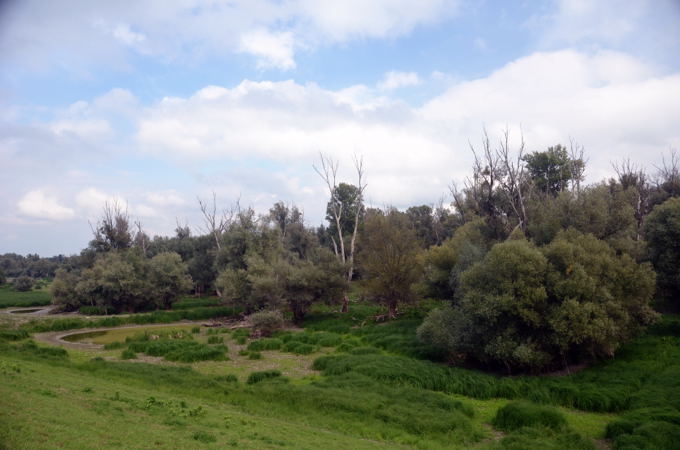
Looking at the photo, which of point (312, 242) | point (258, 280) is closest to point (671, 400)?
point (258, 280)

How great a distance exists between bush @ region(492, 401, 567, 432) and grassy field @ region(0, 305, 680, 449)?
0.04 meters

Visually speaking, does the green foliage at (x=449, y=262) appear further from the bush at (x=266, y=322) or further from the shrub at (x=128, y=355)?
the shrub at (x=128, y=355)

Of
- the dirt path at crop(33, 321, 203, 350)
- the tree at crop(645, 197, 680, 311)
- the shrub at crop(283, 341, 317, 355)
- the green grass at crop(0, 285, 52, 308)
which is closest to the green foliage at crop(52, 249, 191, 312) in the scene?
the dirt path at crop(33, 321, 203, 350)

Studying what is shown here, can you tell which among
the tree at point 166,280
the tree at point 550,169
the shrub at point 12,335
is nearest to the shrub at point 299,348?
the shrub at point 12,335

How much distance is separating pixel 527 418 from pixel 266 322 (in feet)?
77.7

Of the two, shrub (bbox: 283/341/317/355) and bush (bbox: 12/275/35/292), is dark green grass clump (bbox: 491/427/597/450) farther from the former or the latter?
Result: bush (bbox: 12/275/35/292)

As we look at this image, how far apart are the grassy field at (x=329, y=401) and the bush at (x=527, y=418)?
4 centimetres

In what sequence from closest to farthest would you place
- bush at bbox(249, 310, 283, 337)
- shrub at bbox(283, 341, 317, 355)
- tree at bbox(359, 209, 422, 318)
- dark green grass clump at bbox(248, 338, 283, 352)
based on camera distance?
1. shrub at bbox(283, 341, 317, 355)
2. dark green grass clump at bbox(248, 338, 283, 352)
3. bush at bbox(249, 310, 283, 337)
4. tree at bbox(359, 209, 422, 318)

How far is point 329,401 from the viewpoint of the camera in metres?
17.5

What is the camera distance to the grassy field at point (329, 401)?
40.0ft

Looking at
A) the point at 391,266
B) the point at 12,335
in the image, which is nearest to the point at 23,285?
the point at 12,335

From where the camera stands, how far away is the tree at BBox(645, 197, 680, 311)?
93.7 ft

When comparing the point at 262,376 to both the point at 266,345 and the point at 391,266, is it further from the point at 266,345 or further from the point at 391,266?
the point at 391,266

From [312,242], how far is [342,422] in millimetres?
65924
